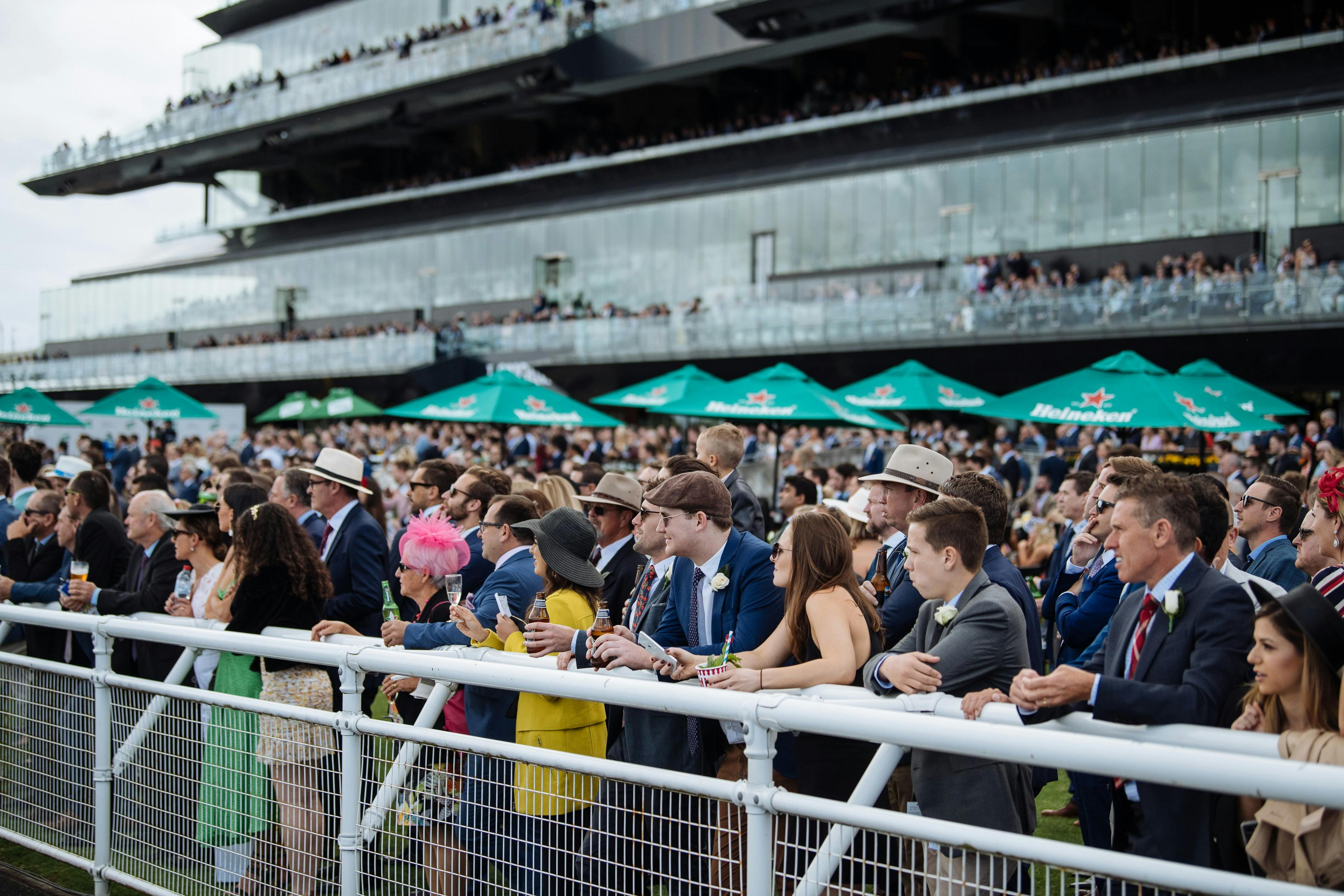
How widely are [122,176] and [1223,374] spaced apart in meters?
60.0

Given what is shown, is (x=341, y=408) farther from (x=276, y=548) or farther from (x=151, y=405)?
(x=276, y=548)

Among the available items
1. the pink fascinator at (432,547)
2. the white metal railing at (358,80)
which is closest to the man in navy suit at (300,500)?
the pink fascinator at (432,547)

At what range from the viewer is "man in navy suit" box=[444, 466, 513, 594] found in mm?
6172

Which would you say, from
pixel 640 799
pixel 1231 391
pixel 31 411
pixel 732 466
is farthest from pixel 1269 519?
pixel 31 411

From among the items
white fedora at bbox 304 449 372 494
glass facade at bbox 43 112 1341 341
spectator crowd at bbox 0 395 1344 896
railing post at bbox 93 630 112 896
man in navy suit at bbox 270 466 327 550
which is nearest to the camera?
spectator crowd at bbox 0 395 1344 896

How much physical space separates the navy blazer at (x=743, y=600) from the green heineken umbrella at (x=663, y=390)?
10.7 meters

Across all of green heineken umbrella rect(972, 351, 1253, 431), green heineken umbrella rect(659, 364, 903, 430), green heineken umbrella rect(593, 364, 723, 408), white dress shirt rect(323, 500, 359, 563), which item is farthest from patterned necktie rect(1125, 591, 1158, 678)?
green heineken umbrella rect(593, 364, 723, 408)

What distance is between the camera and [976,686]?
3617mm

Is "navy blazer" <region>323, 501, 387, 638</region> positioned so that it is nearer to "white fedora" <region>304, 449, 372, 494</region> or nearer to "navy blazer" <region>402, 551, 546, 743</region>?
"white fedora" <region>304, 449, 372, 494</region>

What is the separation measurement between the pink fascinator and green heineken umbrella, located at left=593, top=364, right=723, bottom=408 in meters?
9.99

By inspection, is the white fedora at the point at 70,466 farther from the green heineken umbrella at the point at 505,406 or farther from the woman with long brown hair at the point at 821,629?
the woman with long brown hair at the point at 821,629

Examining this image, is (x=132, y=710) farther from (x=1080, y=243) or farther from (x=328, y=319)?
(x=328, y=319)

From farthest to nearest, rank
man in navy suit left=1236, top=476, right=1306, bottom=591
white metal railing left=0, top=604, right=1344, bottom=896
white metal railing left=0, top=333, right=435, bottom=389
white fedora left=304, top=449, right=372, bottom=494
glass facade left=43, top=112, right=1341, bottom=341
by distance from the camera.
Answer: white metal railing left=0, top=333, right=435, bottom=389 < glass facade left=43, top=112, right=1341, bottom=341 < white fedora left=304, top=449, right=372, bottom=494 < man in navy suit left=1236, top=476, right=1306, bottom=591 < white metal railing left=0, top=604, right=1344, bottom=896

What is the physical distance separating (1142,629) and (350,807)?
2.72 metres
